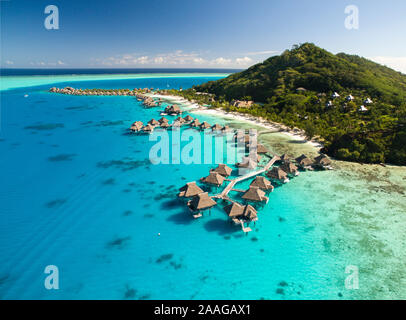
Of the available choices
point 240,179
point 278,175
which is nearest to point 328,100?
point 278,175

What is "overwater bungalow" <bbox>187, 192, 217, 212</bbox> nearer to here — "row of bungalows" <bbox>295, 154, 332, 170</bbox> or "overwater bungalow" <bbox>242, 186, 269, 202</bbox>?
"overwater bungalow" <bbox>242, 186, 269, 202</bbox>

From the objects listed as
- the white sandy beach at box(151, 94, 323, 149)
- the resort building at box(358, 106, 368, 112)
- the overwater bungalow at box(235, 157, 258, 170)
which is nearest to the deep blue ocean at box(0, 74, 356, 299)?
the overwater bungalow at box(235, 157, 258, 170)

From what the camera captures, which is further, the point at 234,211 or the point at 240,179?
the point at 240,179

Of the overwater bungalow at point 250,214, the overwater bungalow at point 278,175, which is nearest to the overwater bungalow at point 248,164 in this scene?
the overwater bungalow at point 278,175

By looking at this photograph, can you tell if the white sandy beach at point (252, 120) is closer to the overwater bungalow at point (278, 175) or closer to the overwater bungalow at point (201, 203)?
the overwater bungalow at point (278, 175)

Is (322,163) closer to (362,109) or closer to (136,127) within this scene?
(362,109)
